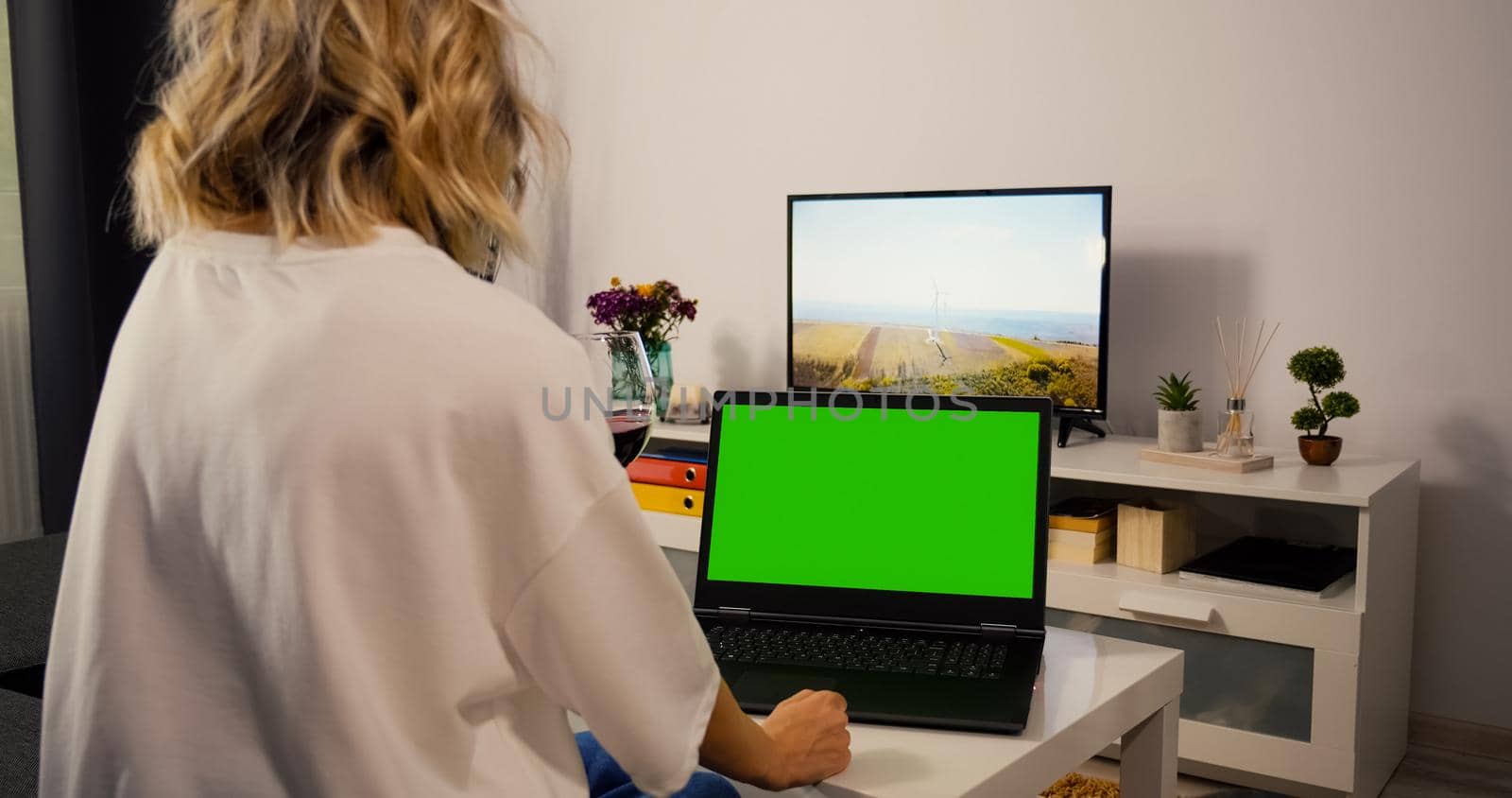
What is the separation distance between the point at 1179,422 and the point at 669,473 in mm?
1283

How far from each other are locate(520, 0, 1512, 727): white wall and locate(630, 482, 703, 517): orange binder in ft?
1.95

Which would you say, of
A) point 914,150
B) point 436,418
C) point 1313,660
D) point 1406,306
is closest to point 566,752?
point 436,418

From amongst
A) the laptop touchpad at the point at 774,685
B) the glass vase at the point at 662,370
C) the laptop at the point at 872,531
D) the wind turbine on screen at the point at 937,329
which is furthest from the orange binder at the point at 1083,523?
the laptop touchpad at the point at 774,685

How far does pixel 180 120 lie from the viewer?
825 millimetres

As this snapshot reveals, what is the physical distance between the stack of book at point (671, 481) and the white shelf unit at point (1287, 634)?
0.95m

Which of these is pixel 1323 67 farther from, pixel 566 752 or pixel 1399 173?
pixel 566 752

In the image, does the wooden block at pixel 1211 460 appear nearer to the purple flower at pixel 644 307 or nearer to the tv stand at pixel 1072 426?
the tv stand at pixel 1072 426

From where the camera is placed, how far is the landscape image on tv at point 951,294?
2.88 metres

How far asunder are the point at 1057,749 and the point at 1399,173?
216 cm

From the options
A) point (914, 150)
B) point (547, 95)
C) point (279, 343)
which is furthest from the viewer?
point (547, 95)

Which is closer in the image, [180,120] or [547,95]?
[180,120]

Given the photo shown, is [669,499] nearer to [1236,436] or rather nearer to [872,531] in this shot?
[1236,436]

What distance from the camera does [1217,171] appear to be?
2916mm

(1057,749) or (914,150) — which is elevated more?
(914,150)
